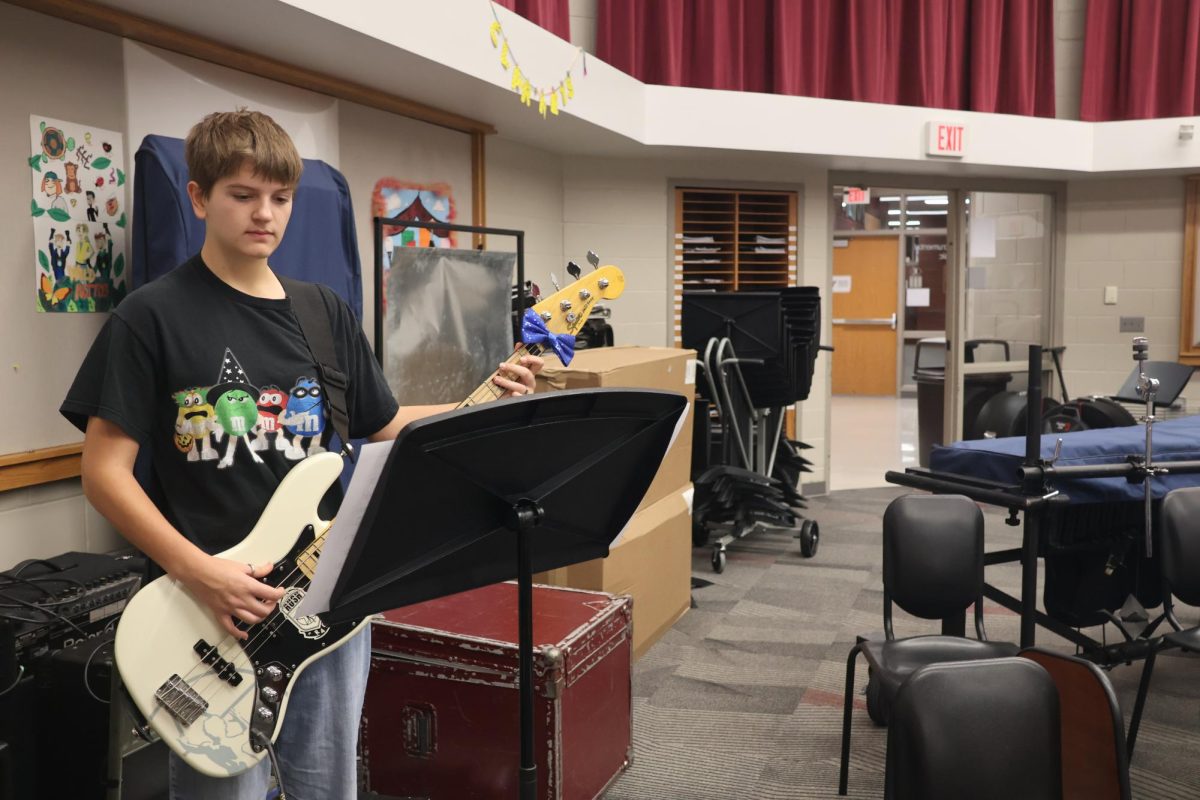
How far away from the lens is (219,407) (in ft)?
4.89

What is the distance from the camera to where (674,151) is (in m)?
5.51

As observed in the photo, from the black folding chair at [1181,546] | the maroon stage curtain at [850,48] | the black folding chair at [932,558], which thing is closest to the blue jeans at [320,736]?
the black folding chair at [932,558]

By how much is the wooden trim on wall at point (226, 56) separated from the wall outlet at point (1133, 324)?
4854 millimetres

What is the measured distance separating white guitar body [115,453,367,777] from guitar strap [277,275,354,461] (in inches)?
2.6

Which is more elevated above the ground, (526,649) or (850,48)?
(850,48)

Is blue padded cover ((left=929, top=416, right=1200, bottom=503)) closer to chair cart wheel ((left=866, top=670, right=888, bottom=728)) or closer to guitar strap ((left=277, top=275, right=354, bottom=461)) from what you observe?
chair cart wheel ((left=866, top=670, right=888, bottom=728))

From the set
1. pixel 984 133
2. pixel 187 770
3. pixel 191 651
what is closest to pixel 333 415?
pixel 191 651

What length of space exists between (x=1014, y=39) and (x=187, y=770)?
685 centimetres

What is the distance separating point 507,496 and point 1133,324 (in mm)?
6637

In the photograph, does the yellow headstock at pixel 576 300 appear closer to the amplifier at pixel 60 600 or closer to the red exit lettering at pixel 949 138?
the amplifier at pixel 60 600

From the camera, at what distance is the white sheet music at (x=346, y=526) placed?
1206 millimetres

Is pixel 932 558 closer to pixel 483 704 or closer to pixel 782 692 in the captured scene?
pixel 782 692

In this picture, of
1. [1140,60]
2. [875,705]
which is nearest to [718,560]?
[875,705]

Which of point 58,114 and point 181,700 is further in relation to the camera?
point 58,114
